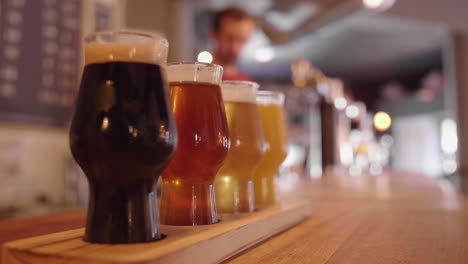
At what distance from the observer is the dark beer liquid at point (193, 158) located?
2.06ft

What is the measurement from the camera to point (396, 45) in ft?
27.3

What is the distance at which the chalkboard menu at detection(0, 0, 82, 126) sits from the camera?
2.17 metres

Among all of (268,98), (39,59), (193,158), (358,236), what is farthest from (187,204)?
(39,59)

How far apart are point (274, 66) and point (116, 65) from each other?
9658 mm

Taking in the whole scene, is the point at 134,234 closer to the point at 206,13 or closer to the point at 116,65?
the point at 116,65

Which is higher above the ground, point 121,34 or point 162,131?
point 121,34

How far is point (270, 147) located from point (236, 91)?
0.20 meters

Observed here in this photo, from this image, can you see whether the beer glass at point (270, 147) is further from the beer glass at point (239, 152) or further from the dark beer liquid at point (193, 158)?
the dark beer liquid at point (193, 158)

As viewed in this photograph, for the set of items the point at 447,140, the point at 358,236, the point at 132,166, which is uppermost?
the point at 447,140

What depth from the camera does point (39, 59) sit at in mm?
2340

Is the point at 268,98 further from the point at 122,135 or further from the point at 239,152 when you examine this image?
the point at 122,135

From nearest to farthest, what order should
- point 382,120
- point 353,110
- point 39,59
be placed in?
point 39,59
point 353,110
point 382,120

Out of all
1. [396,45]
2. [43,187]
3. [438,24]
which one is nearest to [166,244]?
[43,187]

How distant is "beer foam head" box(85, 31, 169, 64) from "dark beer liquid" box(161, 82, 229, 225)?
14cm
